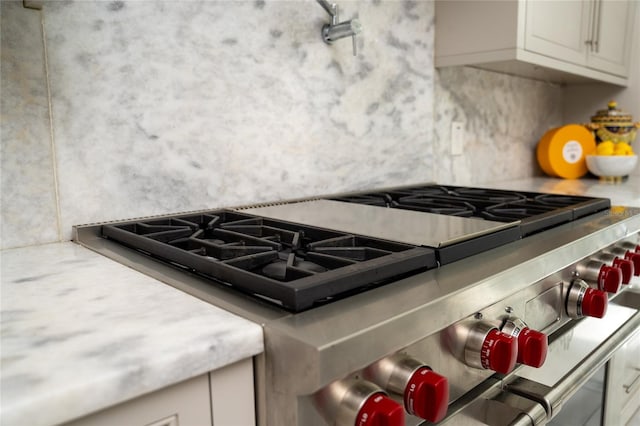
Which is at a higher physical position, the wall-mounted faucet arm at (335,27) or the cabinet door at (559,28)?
the cabinet door at (559,28)

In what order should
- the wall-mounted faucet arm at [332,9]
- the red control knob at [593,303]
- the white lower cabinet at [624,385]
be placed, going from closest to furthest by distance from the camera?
1. the red control knob at [593,303]
2. the white lower cabinet at [624,385]
3. the wall-mounted faucet arm at [332,9]

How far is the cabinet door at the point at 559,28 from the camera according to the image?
5.01 feet

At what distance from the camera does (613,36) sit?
6.78 ft

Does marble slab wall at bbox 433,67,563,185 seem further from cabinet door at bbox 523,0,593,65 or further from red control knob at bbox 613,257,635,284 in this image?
red control knob at bbox 613,257,635,284

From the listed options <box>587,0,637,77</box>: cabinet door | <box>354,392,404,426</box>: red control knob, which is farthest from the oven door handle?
<box>587,0,637,77</box>: cabinet door

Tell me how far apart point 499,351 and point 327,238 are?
303 millimetres

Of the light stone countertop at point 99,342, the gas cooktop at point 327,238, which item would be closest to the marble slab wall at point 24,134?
the gas cooktop at point 327,238

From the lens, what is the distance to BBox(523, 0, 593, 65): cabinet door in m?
1.53

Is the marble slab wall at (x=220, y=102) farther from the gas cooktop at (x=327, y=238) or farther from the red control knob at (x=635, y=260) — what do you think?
the red control knob at (x=635, y=260)

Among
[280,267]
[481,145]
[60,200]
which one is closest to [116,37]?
[60,200]

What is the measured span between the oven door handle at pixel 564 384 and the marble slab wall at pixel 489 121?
0.87 meters

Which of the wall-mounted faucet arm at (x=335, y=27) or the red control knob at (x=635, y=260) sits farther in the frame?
the wall-mounted faucet arm at (x=335, y=27)

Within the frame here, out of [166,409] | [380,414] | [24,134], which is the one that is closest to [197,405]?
[166,409]

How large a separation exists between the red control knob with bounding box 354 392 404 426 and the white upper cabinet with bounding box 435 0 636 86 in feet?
4.32
